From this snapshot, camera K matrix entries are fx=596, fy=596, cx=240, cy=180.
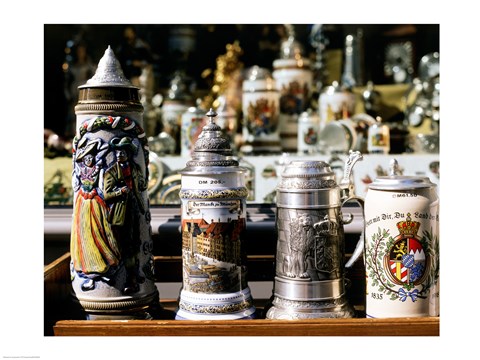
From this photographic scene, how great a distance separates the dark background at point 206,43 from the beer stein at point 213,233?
1.17m

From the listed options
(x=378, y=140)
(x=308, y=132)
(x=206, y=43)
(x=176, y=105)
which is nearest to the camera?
(x=378, y=140)

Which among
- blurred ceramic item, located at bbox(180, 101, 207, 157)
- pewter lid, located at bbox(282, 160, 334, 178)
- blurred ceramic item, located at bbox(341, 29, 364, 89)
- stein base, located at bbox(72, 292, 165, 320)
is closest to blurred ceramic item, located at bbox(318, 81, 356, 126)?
blurred ceramic item, located at bbox(341, 29, 364, 89)

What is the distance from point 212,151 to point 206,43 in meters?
1.26

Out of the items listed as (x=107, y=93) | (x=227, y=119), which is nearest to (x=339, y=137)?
(x=227, y=119)

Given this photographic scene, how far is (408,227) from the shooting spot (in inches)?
32.6

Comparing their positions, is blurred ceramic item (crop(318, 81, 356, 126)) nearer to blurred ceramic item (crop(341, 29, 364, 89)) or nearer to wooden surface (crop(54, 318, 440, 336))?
blurred ceramic item (crop(341, 29, 364, 89))

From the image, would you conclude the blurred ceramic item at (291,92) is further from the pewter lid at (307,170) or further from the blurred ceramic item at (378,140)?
the pewter lid at (307,170)

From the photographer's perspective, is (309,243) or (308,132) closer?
(309,243)

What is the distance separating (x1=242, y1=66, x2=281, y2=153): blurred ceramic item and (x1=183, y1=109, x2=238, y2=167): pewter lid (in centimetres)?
82

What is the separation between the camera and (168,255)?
1069mm

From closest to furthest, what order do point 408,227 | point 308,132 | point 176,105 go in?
point 408,227 < point 308,132 < point 176,105

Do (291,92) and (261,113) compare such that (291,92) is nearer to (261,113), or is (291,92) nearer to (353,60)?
(261,113)

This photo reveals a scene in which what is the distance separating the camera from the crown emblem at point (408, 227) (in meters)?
0.83

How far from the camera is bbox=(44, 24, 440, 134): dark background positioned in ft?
6.28
